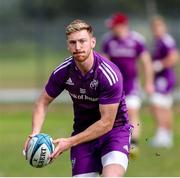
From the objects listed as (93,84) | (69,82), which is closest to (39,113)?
(69,82)

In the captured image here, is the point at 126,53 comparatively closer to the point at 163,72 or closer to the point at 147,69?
the point at 147,69

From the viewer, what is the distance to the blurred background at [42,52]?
17.7 meters

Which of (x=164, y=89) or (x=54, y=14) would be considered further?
(x=54, y=14)

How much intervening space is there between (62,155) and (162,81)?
9.48 feet

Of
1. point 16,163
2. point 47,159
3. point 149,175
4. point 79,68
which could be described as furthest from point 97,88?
point 16,163

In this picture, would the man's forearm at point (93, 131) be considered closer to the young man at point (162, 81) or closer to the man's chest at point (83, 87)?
the man's chest at point (83, 87)

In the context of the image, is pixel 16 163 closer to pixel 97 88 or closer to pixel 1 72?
pixel 97 88

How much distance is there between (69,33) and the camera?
8547mm

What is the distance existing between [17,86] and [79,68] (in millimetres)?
23574

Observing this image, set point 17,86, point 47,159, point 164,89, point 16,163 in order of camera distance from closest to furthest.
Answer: point 47,159 < point 16,163 < point 164,89 < point 17,86

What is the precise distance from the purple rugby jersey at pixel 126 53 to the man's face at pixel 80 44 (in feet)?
22.2

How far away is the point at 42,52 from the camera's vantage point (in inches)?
1148

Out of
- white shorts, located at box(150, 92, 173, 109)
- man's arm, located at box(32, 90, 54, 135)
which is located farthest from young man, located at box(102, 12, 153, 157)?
man's arm, located at box(32, 90, 54, 135)

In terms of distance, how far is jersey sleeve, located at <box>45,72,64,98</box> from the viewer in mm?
9000
